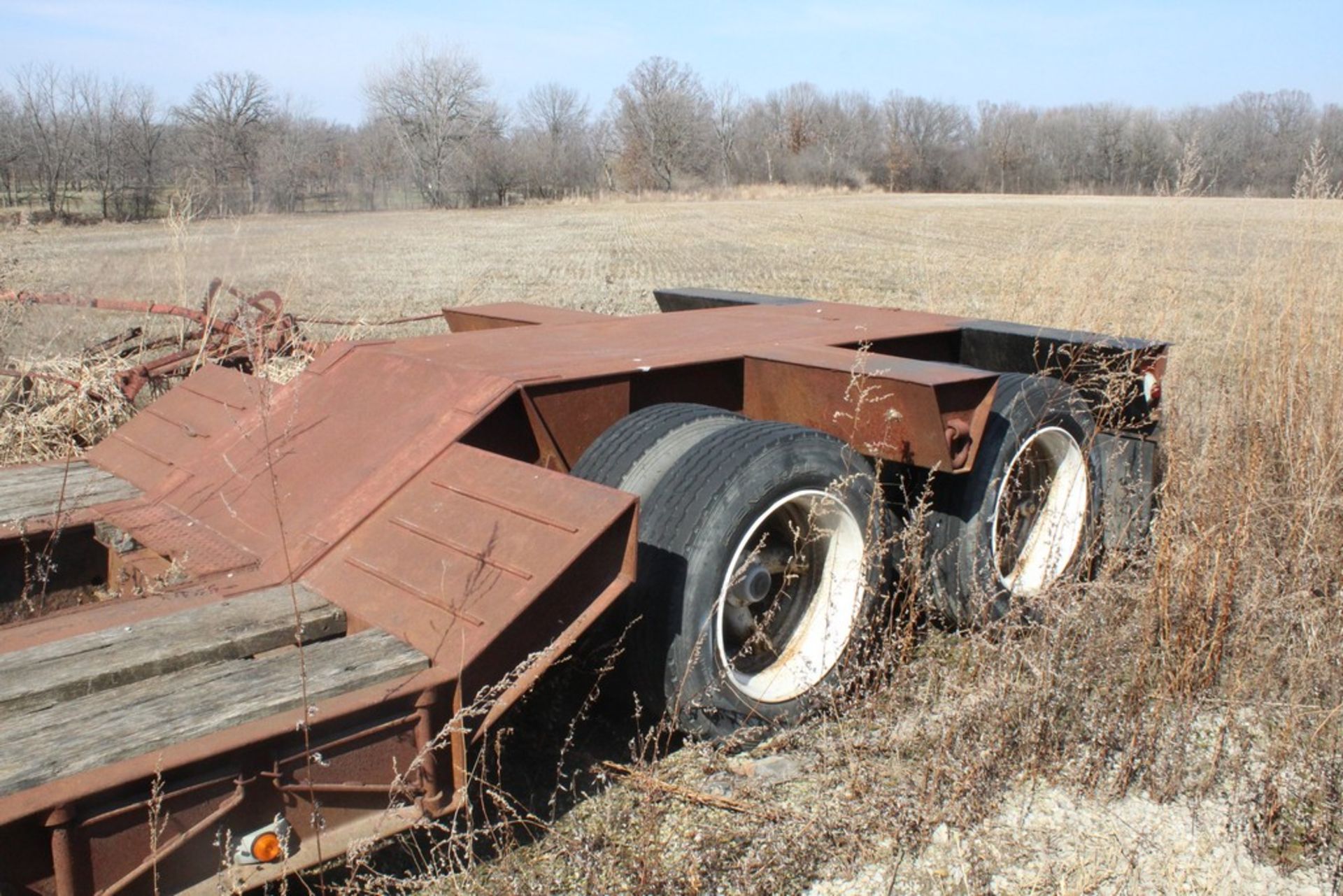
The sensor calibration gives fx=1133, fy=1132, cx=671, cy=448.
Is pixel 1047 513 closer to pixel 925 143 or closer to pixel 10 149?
pixel 10 149

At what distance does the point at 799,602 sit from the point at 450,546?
1187 millimetres

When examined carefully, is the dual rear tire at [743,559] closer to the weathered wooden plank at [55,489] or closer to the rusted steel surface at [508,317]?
the weathered wooden plank at [55,489]

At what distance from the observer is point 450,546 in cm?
257

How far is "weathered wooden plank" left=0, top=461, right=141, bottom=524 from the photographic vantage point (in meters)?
3.11

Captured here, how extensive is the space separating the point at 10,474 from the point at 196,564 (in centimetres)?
115

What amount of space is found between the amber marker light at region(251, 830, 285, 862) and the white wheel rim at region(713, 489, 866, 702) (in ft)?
4.43

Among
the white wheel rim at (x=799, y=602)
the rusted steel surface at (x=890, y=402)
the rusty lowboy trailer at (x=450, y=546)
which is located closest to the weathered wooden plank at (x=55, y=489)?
the rusty lowboy trailer at (x=450, y=546)

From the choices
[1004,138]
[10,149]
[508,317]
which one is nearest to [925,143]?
[1004,138]

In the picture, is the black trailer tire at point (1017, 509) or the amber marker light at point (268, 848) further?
the black trailer tire at point (1017, 509)

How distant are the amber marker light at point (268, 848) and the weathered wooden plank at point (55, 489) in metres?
1.40

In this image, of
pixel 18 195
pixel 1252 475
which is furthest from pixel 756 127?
pixel 1252 475

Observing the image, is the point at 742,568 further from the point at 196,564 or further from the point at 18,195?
the point at 18,195

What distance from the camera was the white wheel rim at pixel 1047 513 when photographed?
4055mm

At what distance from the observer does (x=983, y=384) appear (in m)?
3.39
